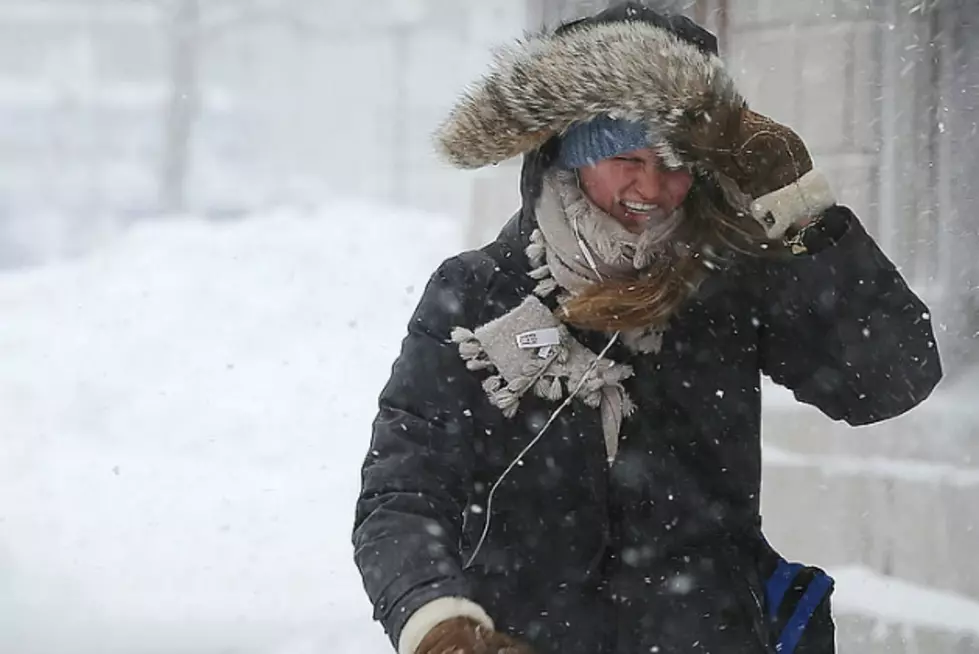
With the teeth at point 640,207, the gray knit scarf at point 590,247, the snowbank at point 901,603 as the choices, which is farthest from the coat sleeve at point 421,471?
the snowbank at point 901,603

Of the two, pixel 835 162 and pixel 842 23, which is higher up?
pixel 842 23

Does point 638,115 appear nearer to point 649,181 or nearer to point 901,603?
point 649,181

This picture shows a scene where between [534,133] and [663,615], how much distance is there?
636 millimetres

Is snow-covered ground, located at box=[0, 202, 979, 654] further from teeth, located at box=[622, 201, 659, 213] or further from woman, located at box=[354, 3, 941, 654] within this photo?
teeth, located at box=[622, 201, 659, 213]

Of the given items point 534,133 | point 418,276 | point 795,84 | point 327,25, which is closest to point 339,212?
point 418,276

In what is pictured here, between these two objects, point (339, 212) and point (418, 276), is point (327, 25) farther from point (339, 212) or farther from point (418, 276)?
point (418, 276)

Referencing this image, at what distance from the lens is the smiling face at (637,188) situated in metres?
1.52

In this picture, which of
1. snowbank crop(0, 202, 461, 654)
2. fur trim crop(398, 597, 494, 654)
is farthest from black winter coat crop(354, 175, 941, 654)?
snowbank crop(0, 202, 461, 654)

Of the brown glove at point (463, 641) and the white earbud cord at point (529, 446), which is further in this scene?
the white earbud cord at point (529, 446)

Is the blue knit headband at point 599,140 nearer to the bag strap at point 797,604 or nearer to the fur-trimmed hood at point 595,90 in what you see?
the fur-trimmed hood at point 595,90

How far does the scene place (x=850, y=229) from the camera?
1.45 metres

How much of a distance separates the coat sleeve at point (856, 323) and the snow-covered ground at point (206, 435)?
1.86m

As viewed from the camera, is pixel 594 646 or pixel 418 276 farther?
pixel 418 276

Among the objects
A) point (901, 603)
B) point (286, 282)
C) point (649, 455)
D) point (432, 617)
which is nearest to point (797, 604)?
point (649, 455)
